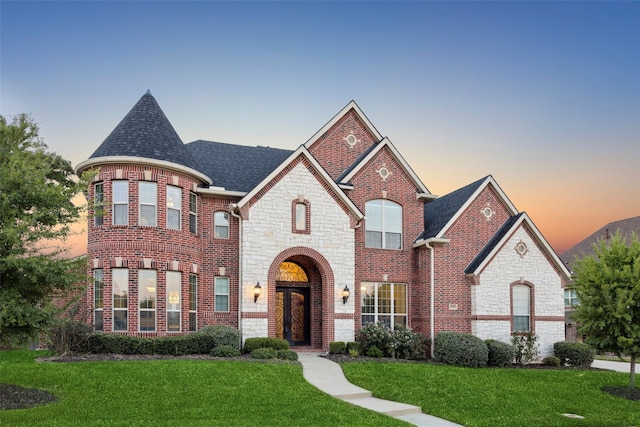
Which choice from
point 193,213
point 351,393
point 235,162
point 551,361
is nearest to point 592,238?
point 551,361

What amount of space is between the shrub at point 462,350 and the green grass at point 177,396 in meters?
6.98

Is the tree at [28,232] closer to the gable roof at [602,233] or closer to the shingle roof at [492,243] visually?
the shingle roof at [492,243]

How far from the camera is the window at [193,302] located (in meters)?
20.9

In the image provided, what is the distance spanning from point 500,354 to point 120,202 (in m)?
14.7

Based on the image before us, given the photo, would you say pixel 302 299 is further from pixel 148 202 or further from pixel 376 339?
pixel 148 202

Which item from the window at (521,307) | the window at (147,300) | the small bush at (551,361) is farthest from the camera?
the window at (521,307)

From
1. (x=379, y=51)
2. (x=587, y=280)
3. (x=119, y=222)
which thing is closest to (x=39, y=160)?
(x=119, y=222)

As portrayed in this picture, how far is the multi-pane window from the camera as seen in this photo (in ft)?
65.2

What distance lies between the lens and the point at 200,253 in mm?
21484

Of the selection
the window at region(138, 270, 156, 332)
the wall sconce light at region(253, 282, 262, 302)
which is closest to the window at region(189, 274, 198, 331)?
the window at region(138, 270, 156, 332)

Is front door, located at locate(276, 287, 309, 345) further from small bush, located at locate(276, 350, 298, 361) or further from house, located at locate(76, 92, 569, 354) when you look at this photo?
small bush, located at locate(276, 350, 298, 361)

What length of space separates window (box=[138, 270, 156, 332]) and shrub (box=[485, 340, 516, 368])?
40.0 ft

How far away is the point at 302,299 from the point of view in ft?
76.7

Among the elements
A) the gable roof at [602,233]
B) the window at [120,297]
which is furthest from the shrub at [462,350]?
the gable roof at [602,233]
